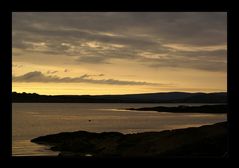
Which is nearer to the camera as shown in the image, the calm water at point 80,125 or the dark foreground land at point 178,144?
the dark foreground land at point 178,144

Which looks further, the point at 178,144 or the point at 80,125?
the point at 80,125

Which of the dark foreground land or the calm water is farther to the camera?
the calm water

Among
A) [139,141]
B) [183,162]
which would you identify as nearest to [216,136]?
[139,141]

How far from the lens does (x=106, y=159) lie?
2174 millimetres

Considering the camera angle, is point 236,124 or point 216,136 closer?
point 236,124
